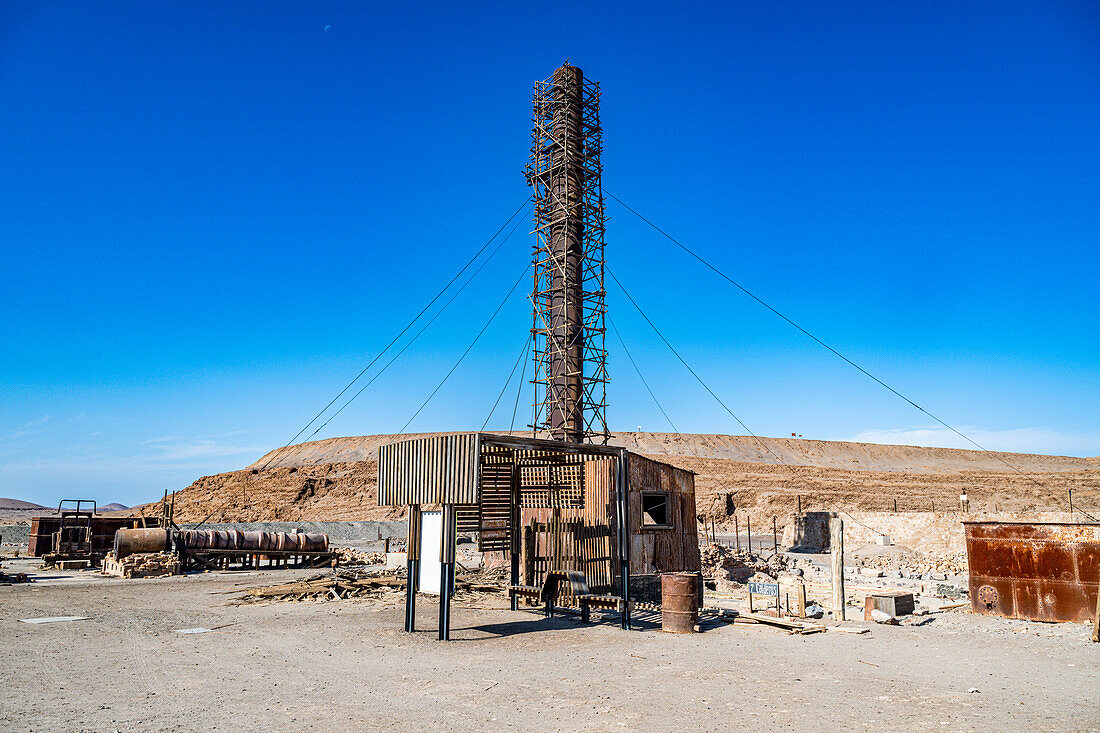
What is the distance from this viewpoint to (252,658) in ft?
34.4

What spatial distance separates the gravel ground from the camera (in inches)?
286

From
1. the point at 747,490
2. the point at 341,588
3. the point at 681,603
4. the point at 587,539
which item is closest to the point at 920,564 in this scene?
the point at 587,539

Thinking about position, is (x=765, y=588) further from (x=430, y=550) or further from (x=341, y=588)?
(x=341, y=588)

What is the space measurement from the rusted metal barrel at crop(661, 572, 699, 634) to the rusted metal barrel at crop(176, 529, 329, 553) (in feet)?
69.5

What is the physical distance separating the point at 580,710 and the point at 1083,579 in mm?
11982

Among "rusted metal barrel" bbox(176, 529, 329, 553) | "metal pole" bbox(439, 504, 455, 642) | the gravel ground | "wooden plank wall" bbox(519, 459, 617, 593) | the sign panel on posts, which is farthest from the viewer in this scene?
"rusted metal barrel" bbox(176, 529, 329, 553)

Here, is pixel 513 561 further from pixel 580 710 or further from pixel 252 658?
pixel 580 710

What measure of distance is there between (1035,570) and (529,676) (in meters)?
11.6

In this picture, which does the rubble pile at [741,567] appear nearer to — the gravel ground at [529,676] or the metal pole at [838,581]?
the metal pole at [838,581]

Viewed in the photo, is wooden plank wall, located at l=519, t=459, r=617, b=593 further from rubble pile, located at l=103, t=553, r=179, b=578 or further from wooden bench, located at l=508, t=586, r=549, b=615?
rubble pile, located at l=103, t=553, r=179, b=578

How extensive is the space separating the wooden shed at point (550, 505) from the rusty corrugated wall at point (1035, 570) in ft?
25.1

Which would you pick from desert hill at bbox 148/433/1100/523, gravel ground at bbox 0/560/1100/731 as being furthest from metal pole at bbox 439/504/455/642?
desert hill at bbox 148/433/1100/523

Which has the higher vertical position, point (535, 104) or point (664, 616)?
point (535, 104)

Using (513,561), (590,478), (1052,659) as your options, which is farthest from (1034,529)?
(513,561)
